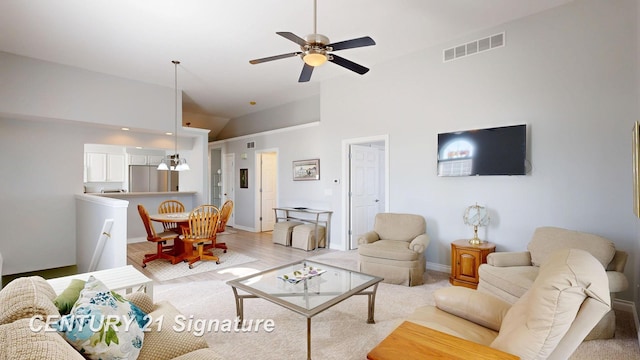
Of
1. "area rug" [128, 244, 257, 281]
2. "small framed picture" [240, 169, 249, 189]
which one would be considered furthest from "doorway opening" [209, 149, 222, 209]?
"area rug" [128, 244, 257, 281]

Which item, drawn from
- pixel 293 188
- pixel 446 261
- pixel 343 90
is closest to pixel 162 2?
pixel 343 90

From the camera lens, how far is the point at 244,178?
8117 millimetres

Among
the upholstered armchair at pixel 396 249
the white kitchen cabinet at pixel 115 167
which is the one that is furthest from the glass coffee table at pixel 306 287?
the white kitchen cabinet at pixel 115 167

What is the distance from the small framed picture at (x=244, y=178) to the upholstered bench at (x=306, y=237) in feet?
8.96

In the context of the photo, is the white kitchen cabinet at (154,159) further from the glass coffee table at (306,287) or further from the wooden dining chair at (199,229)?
the glass coffee table at (306,287)

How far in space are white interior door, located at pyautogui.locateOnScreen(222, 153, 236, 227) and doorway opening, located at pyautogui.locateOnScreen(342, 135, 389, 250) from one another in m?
4.15

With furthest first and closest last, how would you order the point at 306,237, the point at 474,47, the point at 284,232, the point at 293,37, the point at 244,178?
1. the point at 244,178
2. the point at 284,232
3. the point at 306,237
4. the point at 474,47
5. the point at 293,37

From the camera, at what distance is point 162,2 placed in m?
3.16

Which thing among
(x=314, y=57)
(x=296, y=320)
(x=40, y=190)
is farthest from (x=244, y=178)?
(x=314, y=57)

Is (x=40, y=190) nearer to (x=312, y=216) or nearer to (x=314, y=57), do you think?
(x=312, y=216)

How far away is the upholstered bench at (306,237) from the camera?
562 centimetres

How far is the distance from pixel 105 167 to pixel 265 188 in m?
3.77

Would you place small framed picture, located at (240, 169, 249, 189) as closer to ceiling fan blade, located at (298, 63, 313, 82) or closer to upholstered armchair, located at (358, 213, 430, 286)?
upholstered armchair, located at (358, 213, 430, 286)

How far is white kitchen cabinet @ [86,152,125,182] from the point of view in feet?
22.1
